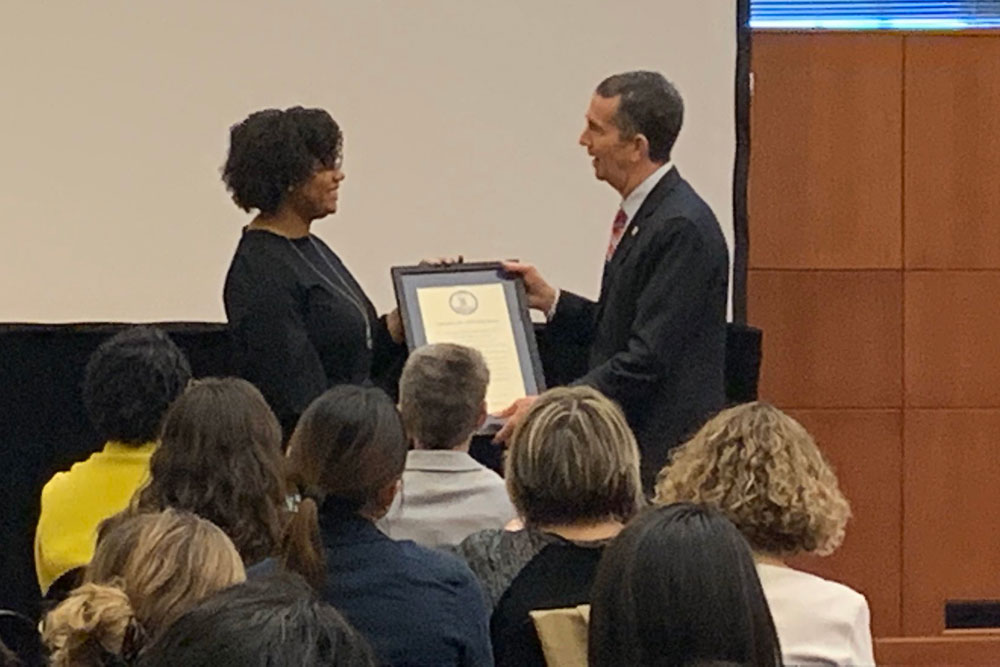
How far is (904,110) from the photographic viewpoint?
213 inches

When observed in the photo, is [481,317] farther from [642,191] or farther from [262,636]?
[262,636]

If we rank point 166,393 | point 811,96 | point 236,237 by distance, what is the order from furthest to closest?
point 811,96, point 236,237, point 166,393

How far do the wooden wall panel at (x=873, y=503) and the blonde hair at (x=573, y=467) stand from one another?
119 inches

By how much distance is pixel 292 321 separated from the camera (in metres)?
3.56

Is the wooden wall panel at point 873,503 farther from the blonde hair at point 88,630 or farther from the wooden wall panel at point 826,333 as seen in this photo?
the blonde hair at point 88,630

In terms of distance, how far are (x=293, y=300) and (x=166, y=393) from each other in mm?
467

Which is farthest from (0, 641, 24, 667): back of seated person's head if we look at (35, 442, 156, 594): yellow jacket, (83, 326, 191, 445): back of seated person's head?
(83, 326, 191, 445): back of seated person's head

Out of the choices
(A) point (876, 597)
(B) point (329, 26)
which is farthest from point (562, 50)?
(A) point (876, 597)

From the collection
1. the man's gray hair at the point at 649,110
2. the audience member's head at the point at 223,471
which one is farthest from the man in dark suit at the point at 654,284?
the audience member's head at the point at 223,471

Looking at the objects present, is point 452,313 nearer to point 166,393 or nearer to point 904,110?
point 166,393

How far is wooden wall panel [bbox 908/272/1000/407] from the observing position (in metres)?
5.46

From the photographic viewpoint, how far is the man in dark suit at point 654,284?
3.68 m

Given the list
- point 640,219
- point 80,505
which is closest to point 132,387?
point 80,505

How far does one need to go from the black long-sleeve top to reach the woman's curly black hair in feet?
0.31
